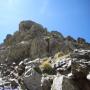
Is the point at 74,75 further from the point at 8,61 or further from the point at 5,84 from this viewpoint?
the point at 8,61

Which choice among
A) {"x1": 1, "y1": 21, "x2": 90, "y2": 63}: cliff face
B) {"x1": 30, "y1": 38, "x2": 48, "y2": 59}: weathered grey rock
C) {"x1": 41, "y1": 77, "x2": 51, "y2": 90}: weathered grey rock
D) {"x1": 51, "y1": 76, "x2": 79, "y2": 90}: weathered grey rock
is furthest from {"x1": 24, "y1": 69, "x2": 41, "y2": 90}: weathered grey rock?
{"x1": 30, "y1": 38, "x2": 48, "y2": 59}: weathered grey rock

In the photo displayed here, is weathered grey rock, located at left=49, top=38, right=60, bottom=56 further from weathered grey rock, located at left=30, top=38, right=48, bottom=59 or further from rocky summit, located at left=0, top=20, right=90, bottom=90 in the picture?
weathered grey rock, located at left=30, top=38, right=48, bottom=59

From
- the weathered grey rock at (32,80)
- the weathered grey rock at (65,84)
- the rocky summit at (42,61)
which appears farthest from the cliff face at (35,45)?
the weathered grey rock at (65,84)

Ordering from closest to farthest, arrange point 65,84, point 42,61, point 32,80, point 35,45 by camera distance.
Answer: point 65,84 < point 32,80 < point 42,61 < point 35,45

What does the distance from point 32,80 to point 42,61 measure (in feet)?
38.7

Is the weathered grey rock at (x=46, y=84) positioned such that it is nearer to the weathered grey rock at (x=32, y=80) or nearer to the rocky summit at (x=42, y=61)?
the rocky summit at (x=42, y=61)

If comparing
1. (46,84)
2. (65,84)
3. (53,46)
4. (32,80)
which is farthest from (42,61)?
(53,46)

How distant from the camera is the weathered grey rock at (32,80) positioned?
22.8 m

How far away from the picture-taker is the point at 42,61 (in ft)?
114

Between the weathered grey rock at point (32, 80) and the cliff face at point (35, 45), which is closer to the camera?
the weathered grey rock at point (32, 80)

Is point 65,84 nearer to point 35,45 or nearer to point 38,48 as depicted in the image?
point 38,48

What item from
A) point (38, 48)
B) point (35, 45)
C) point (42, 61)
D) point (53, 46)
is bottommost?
point (42, 61)

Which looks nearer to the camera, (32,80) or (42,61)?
(32,80)

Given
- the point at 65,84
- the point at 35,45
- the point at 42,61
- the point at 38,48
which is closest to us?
the point at 65,84
